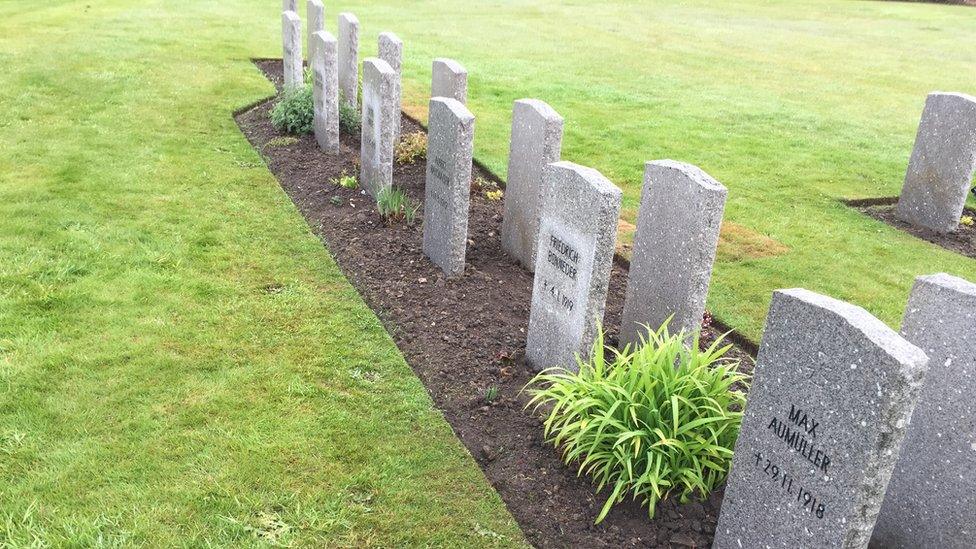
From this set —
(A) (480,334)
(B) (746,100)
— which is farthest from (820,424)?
(B) (746,100)

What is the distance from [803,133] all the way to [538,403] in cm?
987

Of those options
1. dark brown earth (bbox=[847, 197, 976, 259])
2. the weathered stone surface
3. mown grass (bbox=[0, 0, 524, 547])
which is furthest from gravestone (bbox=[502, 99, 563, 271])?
dark brown earth (bbox=[847, 197, 976, 259])

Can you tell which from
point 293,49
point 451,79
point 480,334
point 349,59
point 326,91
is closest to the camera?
point 480,334

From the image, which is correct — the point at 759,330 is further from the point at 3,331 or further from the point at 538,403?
the point at 3,331

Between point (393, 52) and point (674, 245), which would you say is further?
point (393, 52)

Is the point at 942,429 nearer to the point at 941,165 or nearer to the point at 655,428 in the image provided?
the point at 655,428

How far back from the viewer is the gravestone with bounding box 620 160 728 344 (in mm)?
5211

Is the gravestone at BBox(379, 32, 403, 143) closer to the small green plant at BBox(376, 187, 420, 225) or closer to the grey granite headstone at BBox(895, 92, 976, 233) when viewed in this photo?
the small green plant at BBox(376, 187, 420, 225)

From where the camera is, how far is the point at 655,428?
4.60m

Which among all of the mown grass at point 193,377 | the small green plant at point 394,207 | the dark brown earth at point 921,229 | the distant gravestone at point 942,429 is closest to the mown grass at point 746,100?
the dark brown earth at point 921,229

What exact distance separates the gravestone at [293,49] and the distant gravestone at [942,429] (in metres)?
9.74

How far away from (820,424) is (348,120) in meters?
9.04

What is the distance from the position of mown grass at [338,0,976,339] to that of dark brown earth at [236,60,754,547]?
5.99 ft

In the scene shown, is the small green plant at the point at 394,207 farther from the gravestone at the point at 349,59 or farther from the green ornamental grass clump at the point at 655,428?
the green ornamental grass clump at the point at 655,428
